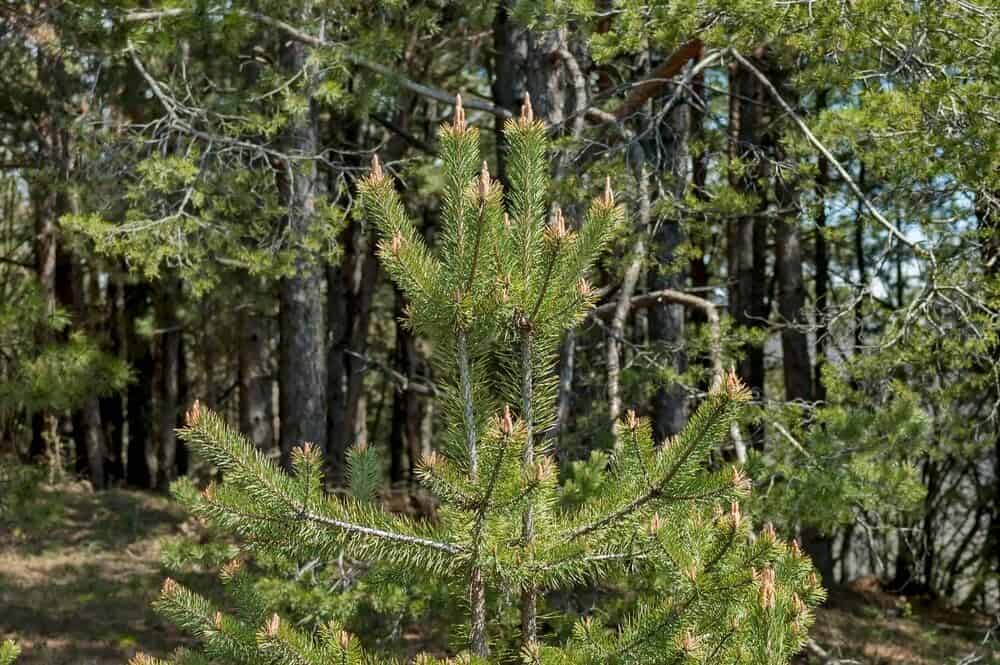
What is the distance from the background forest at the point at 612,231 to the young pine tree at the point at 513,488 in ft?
0.40

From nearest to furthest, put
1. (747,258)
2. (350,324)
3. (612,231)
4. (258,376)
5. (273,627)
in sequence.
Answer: (273,627)
(612,231)
(747,258)
(258,376)
(350,324)

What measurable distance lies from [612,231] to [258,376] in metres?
12.5

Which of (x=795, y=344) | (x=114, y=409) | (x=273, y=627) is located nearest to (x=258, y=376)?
(x=795, y=344)

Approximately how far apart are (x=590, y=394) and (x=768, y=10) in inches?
172

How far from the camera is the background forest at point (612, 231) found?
5680mm

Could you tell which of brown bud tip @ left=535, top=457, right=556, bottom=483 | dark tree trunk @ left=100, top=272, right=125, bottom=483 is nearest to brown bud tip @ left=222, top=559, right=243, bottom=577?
brown bud tip @ left=535, top=457, right=556, bottom=483

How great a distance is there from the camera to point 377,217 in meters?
2.86

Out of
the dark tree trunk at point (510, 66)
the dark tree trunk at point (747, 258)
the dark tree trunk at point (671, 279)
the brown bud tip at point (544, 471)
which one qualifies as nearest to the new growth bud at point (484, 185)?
the brown bud tip at point (544, 471)

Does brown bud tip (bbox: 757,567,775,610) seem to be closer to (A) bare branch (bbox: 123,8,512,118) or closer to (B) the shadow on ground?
(A) bare branch (bbox: 123,8,512,118)

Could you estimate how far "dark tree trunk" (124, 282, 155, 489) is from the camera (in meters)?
19.5

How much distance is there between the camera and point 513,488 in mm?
2703

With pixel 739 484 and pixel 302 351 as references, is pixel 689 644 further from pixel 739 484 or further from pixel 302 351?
pixel 302 351

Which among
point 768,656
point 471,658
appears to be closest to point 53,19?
point 471,658

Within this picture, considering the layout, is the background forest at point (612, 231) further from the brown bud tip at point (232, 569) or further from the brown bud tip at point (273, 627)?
the brown bud tip at point (273, 627)
